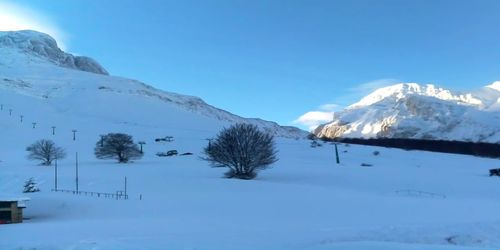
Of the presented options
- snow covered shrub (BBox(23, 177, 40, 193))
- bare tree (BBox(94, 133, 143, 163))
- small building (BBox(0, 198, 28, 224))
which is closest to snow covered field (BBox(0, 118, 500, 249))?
snow covered shrub (BBox(23, 177, 40, 193))

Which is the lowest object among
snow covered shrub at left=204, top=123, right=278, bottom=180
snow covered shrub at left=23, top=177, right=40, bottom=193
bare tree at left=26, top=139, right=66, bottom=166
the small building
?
the small building

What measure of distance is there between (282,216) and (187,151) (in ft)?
239

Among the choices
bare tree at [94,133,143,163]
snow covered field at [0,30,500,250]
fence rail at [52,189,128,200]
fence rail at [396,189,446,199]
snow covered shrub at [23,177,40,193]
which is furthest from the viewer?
bare tree at [94,133,143,163]

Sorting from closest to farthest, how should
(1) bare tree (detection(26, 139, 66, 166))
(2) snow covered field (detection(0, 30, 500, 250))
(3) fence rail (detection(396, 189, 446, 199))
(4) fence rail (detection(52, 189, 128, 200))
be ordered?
(2) snow covered field (detection(0, 30, 500, 250)) < (4) fence rail (detection(52, 189, 128, 200)) < (3) fence rail (detection(396, 189, 446, 199)) < (1) bare tree (detection(26, 139, 66, 166))

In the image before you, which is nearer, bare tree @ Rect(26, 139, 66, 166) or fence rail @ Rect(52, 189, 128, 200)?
fence rail @ Rect(52, 189, 128, 200)

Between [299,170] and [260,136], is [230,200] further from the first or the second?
[299,170]

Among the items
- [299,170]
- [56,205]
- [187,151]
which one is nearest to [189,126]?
[187,151]

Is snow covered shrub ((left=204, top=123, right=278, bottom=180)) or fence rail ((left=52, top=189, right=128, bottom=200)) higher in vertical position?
snow covered shrub ((left=204, top=123, right=278, bottom=180))

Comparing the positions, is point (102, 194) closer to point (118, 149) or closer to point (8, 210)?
point (8, 210)

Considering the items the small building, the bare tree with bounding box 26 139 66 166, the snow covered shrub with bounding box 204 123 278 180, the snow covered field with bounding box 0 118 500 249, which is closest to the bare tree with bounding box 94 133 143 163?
the snow covered field with bounding box 0 118 500 249

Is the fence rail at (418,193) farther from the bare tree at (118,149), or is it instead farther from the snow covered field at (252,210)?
the bare tree at (118,149)

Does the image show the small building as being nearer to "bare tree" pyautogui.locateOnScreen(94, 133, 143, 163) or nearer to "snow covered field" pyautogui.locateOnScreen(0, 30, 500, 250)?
"snow covered field" pyautogui.locateOnScreen(0, 30, 500, 250)

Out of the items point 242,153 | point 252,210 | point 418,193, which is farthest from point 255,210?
point 242,153

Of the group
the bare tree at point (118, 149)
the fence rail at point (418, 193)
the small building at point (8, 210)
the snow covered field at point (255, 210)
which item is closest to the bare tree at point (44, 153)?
the snow covered field at point (255, 210)
